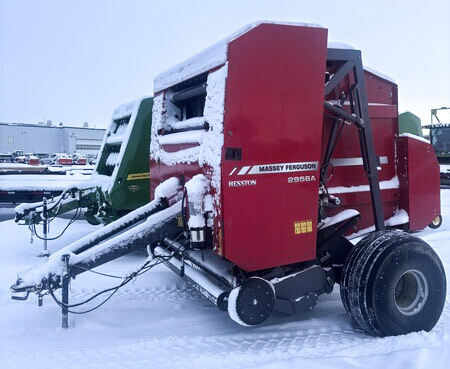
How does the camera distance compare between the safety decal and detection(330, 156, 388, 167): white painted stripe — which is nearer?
detection(330, 156, 388, 167): white painted stripe

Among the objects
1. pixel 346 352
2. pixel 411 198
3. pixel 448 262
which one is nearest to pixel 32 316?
pixel 346 352

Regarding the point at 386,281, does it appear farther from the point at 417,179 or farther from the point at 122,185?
the point at 122,185

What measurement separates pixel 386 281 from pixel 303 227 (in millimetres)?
744

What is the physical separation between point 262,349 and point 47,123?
60.4 metres

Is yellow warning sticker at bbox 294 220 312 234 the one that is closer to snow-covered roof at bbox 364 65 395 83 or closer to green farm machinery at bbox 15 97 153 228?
snow-covered roof at bbox 364 65 395 83

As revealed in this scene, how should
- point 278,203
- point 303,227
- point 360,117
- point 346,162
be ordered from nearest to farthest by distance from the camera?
point 278,203 → point 303,227 → point 360,117 → point 346,162

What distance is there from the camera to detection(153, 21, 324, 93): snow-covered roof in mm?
3322

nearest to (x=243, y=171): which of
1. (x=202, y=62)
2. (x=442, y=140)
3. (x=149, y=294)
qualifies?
(x=202, y=62)

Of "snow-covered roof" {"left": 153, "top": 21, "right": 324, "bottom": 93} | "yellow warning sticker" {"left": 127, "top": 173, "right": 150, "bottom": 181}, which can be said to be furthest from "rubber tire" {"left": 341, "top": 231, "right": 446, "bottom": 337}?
"yellow warning sticker" {"left": 127, "top": 173, "right": 150, "bottom": 181}

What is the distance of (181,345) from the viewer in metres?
3.48

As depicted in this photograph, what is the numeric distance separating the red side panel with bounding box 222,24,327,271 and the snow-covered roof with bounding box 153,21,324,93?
52mm

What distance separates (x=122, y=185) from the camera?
6.58m

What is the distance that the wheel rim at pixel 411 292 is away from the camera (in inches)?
145

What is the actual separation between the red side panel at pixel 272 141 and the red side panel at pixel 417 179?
1.36 metres
